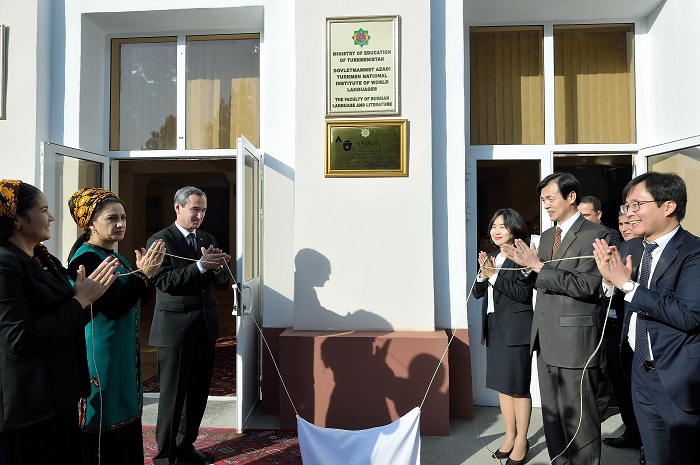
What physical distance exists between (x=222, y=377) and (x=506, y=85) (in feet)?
13.6

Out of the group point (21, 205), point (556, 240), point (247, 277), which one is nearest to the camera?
point (21, 205)

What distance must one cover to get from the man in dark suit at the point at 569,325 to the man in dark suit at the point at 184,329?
6.51ft

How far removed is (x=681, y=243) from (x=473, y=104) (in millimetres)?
2855

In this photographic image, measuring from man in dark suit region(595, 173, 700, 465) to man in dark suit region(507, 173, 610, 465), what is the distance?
33 cm

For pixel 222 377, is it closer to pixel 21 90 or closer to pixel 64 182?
pixel 64 182

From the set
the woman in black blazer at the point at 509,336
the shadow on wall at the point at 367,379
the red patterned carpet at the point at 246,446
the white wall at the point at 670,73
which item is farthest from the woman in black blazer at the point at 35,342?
the white wall at the point at 670,73

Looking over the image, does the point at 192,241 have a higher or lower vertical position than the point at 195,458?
higher

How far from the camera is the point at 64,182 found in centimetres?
441

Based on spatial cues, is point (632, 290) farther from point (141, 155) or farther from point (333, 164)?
point (141, 155)

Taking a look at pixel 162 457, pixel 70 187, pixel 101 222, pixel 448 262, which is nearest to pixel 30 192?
pixel 101 222

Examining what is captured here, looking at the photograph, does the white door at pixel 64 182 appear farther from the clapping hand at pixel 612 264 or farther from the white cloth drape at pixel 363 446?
the clapping hand at pixel 612 264

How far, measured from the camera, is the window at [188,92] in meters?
4.89

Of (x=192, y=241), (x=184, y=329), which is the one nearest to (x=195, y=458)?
(x=184, y=329)

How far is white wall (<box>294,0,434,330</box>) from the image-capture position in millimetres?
4023
